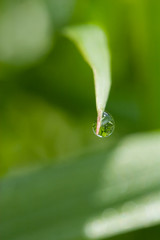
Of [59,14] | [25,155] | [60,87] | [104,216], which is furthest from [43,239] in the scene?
[59,14]

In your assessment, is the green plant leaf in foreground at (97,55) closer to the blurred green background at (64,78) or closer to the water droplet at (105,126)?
the water droplet at (105,126)

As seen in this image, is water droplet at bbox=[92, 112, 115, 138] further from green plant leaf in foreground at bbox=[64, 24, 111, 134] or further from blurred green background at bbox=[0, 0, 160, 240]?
blurred green background at bbox=[0, 0, 160, 240]

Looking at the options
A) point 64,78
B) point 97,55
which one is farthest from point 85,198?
point 64,78

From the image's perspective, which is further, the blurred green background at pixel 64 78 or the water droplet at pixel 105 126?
the blurred green background at pixel 64 78

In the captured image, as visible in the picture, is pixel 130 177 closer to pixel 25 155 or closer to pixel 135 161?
pixel 135 161

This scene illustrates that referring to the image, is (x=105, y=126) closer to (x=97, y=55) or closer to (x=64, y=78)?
(x=97, y=55)

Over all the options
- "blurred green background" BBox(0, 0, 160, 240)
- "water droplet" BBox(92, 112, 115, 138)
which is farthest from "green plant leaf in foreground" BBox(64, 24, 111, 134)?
"blurred green background" BBox(0, 0, 160, 240)

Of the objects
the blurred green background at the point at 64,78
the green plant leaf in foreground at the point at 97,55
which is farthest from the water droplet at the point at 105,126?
the blurred green background at the point at 64,78
